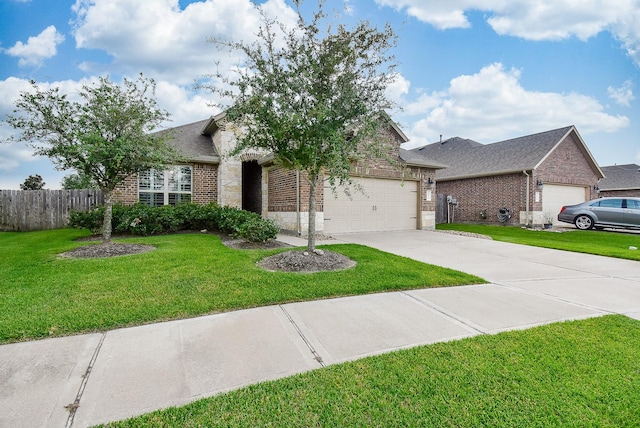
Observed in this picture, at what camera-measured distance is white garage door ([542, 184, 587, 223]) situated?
50.5 ft

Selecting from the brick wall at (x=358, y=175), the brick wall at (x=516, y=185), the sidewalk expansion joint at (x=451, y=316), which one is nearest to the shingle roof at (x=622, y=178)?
the brick wall at (x=516, y=185)

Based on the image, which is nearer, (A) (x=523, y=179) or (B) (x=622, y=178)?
(A) (x=523, y=179)

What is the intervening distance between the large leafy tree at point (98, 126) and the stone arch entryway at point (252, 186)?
578 centimetres

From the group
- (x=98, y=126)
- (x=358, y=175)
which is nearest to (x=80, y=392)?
(x=98, y=126)

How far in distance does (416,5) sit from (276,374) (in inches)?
352

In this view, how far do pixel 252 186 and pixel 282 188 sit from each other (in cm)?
312

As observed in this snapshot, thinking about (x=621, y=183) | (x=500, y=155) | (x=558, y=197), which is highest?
(x=500, y=155)

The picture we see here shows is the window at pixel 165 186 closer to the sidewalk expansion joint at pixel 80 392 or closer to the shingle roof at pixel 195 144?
the shingle roof at pixel 195 144

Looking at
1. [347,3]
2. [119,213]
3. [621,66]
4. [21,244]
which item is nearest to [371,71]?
[347,3]

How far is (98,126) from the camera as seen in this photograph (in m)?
6.48

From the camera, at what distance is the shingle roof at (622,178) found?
69.2ft

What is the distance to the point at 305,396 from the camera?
6.61 ft

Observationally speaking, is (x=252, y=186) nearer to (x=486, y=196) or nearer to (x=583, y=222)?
(x=486, y=196)

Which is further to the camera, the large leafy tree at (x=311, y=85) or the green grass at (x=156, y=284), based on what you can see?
the large leafy tree at (x=311, y=85)
